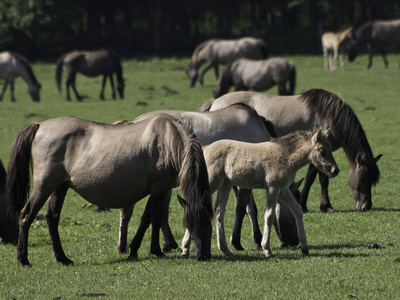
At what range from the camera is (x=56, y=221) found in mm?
8844

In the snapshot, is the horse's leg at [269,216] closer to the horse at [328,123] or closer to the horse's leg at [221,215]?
the horse's leg at [221,215]

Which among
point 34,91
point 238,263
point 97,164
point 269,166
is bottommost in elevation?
point 34,91

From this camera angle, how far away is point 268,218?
Answer: 29.1ft

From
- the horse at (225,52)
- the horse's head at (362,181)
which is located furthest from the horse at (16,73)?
the horse's head at (362,181)

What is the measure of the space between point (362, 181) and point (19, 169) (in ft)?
19.9

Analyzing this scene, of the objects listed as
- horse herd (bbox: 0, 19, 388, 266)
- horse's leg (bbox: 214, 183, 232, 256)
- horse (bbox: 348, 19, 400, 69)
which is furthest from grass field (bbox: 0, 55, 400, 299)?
horse (bbox: 348, 19, 400, 69)

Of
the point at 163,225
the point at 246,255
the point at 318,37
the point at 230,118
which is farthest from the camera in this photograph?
the point at 318,37

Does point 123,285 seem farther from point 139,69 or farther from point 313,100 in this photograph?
point 139,69

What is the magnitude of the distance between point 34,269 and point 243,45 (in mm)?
29698

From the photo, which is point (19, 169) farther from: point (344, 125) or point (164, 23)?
point (164, 23)

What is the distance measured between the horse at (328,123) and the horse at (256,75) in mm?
13787

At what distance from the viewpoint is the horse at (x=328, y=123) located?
40.2 ft

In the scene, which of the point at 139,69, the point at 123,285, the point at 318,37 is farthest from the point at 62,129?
the point at 318,37

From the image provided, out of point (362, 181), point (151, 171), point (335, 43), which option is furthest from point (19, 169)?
point (335, 43)
